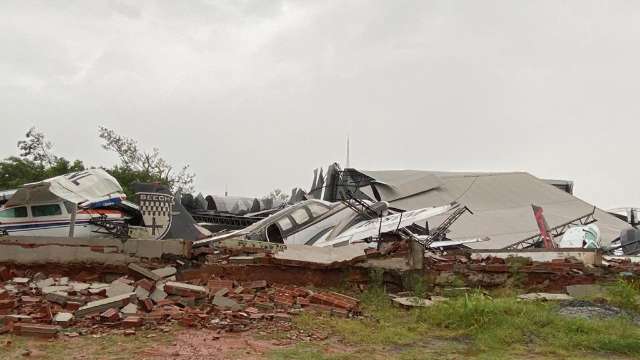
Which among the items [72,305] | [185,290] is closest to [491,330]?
[185,290]

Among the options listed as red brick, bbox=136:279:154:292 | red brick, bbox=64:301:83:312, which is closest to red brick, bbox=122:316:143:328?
red brick, bbox=64:301:83:312

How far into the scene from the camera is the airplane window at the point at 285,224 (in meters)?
14.3

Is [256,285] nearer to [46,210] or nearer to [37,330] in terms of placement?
[37,330]

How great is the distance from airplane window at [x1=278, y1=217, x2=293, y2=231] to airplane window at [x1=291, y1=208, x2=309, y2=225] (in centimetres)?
19

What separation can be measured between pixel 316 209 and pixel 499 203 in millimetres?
12419

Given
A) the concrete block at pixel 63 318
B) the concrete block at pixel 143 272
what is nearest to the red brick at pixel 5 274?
the concrete block at pixel 143 272

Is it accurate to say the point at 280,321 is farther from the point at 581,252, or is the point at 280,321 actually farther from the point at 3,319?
the point at 581,252

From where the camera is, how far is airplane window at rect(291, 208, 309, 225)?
47.9ft

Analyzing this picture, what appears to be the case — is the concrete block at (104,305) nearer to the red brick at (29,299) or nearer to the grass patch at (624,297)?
the red brick at (29,299)

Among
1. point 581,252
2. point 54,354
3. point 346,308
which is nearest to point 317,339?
point 346,308

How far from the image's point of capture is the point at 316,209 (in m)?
15.2

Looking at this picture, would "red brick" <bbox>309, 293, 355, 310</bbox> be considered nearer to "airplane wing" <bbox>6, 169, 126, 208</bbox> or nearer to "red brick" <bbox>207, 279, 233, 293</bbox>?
"red brick" <bbox>207, 279, 233, 293</bbox>

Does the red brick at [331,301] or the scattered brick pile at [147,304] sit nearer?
the scattered brick pile at [147,304]

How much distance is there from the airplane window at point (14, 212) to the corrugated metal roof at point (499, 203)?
12.1 meters
